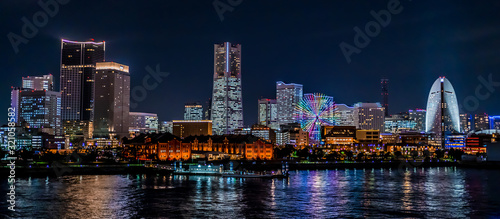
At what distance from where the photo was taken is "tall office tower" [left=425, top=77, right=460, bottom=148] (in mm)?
183875

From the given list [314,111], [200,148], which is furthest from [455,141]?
[200,148]

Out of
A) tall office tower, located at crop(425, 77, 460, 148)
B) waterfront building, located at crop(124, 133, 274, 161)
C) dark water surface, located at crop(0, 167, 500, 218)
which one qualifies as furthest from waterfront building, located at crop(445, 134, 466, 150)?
dark water surface, located at crop(0, 167, 500, 218)

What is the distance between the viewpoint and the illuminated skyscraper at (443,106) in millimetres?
184000

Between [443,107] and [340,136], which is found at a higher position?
[443,107]

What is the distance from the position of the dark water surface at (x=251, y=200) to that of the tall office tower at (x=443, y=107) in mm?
130639

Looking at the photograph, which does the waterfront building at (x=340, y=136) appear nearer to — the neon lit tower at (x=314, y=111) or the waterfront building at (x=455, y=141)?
the neon lit tower at (x=314, y=111)

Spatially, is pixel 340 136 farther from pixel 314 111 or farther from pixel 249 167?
pixel 249 167

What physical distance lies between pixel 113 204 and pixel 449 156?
119780 mm

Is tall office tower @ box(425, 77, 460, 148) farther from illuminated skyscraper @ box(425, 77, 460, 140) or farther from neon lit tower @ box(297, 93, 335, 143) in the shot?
neon lit tower @ box(297, 93, 335, 143)

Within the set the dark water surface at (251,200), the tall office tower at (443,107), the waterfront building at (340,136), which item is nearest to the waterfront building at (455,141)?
the tall office tower at (443,107)

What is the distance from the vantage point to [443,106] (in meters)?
185

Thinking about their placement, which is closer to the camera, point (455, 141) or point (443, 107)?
point (455, 141)

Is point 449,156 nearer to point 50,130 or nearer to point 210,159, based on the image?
point 210,159

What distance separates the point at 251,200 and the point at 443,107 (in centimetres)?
15758
